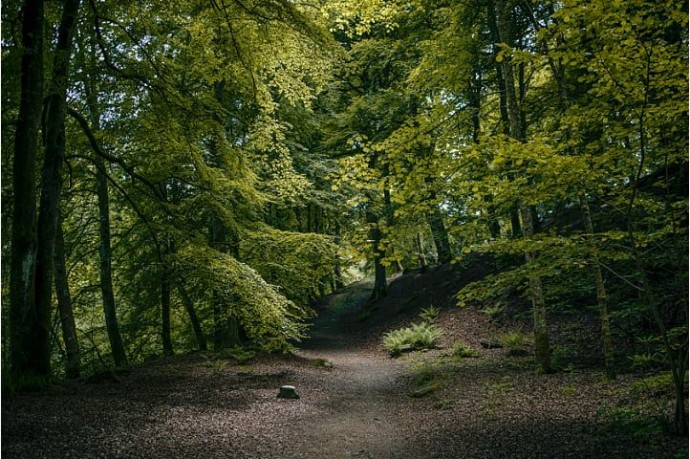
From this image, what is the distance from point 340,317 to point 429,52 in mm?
17014

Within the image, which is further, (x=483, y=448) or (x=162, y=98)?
(x=162, y=98)

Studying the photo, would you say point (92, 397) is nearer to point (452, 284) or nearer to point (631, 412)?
point (631, 412)

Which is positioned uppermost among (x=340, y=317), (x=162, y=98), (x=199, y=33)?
(x=199, y=33)

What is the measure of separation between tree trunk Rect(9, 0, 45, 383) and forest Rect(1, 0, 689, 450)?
3 cm

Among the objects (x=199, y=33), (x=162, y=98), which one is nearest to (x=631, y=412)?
(x=162, y=98)

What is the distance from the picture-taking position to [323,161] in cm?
1653

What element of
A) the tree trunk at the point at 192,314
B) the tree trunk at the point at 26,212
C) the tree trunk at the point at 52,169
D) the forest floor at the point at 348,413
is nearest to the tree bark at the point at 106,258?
the forest floor at the point at 348,413

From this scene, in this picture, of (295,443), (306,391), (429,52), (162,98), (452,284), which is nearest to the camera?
(295,443)

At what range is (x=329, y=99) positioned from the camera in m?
21.0

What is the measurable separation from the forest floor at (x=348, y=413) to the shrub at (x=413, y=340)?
89.4 inches

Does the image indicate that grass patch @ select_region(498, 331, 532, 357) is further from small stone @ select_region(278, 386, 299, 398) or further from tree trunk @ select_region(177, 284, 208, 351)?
tree trunk @ select_region(177, 284, 208, 351)

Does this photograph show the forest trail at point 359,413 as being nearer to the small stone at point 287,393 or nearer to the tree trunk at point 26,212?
the small stone at point 287,393

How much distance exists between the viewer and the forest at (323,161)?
17.1 ft

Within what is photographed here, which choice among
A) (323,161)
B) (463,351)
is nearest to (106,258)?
(323,161)
